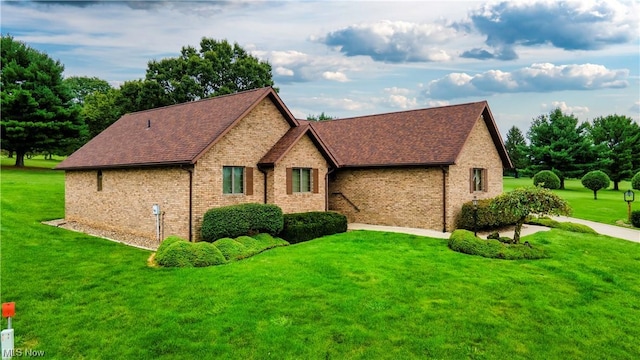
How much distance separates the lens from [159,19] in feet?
60.7

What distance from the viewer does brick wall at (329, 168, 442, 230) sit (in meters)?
20.4

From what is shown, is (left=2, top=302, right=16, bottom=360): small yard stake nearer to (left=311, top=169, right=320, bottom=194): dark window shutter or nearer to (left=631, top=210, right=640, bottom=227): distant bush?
(left=311, top=169, right=320, bottom=194): dark window shutter

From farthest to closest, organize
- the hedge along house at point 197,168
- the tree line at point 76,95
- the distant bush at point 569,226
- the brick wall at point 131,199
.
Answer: the tree line at point 76,95
the distant bush at point 569,226
the brick wall at point 131,199
the hedge along house at point 197,168

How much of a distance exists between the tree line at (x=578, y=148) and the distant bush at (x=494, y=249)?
46322 mm

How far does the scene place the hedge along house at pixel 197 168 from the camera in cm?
1655

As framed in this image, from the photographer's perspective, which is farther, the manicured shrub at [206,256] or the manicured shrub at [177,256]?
the manicured shrub at [206,256]

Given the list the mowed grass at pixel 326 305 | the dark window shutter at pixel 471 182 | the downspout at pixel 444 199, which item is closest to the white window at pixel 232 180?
the mowed grass at pixel 326 305

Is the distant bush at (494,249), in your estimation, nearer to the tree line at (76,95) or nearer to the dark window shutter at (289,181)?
the dark window shutter at (289,181)

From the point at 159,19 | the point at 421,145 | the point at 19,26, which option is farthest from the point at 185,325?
the point at 421,145

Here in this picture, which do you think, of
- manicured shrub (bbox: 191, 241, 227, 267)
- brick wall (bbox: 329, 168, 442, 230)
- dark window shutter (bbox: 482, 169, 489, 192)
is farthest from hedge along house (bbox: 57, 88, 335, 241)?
dark window shutter (bbox: 482, 169, 489, 192)

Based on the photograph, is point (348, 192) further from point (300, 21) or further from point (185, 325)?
point (185, 325)

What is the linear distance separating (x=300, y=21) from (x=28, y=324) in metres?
14.8

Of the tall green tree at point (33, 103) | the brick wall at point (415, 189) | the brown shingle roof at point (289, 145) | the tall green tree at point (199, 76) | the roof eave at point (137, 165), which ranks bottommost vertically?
the brick wall at point (415, 189)

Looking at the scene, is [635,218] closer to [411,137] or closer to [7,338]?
[411,137]
